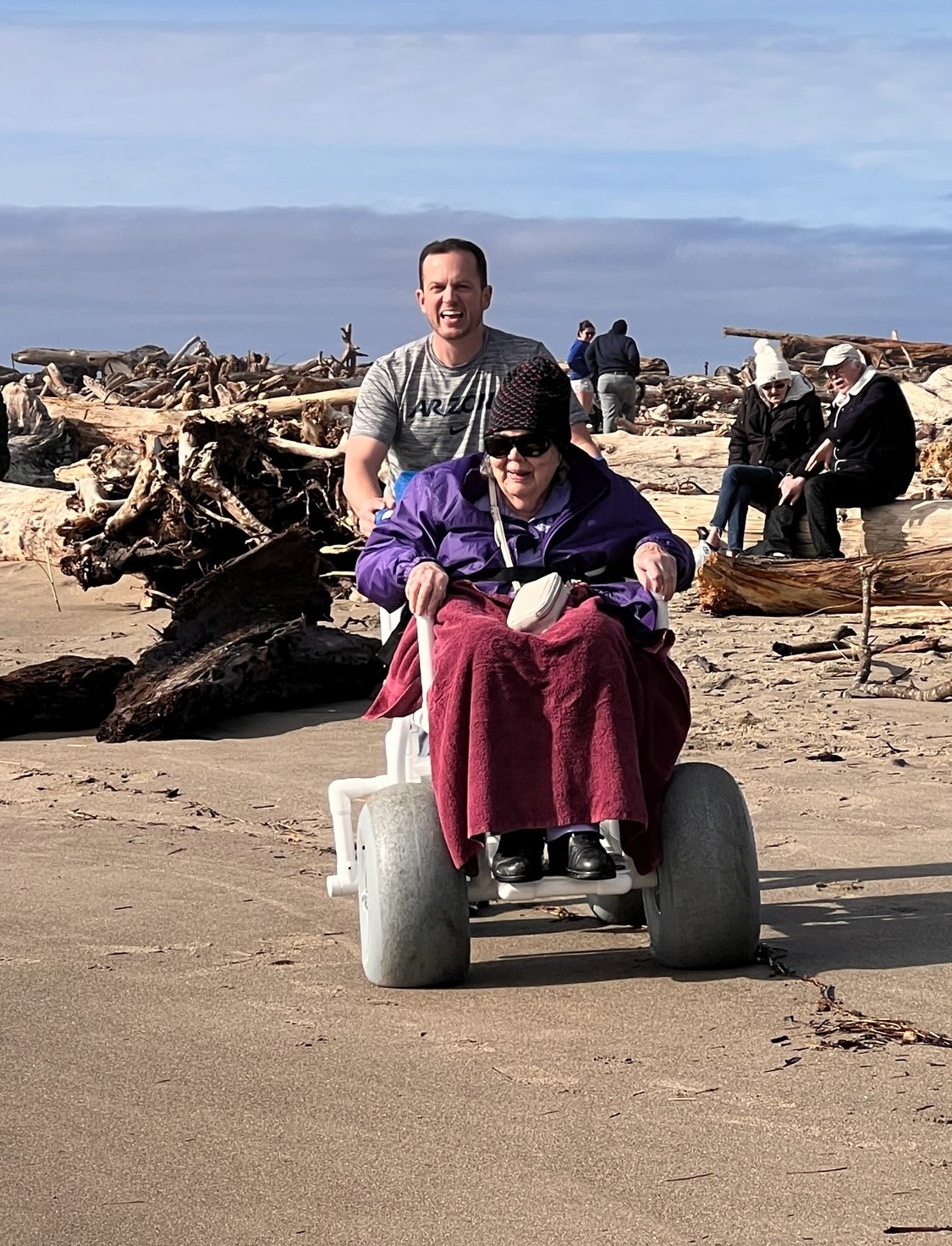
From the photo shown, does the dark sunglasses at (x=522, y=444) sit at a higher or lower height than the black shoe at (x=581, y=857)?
higher

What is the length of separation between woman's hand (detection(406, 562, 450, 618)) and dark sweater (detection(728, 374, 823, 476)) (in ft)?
30.7

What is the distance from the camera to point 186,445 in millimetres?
13539

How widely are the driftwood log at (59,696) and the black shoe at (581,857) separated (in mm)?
5292

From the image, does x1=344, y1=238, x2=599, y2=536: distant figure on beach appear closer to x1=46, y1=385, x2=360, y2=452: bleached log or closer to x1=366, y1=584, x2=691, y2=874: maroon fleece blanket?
x1=366, y1=584, x2=691, y2=874: maroon fleece blanket

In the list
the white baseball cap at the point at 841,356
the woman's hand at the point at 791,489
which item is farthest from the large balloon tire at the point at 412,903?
the white baseball cap at the point at 841,356

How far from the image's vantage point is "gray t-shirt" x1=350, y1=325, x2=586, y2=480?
A: 19.4 feet

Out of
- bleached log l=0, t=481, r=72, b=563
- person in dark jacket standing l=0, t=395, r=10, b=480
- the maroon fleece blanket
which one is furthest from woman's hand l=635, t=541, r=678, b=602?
person in dark jacket standing l=0, t=395, r=10, b=480

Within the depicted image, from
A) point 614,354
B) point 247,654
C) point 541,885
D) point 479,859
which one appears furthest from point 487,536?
point 614,354

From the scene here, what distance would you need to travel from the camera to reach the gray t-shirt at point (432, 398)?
593 cm

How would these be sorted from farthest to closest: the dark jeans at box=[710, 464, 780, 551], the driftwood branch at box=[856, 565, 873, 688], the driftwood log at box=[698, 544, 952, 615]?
the dark jeans at box=[710, 464, 780, 551] < the driftwood log at box=[698, 544, 952, 615] < the driftwood branch at box=[856, 565, 873, 688]

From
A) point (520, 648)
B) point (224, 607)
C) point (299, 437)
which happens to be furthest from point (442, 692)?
point (299, 437)

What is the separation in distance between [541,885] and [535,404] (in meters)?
1.35

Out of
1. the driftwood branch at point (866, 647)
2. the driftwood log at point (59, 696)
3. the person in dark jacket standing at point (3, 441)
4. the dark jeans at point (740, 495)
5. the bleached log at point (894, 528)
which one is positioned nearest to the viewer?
the driftwood log at point (59, 696)

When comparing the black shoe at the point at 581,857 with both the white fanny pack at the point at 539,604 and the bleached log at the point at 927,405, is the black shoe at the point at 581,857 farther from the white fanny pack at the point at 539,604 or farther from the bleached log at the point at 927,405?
the bleached log at the point at 927,405
